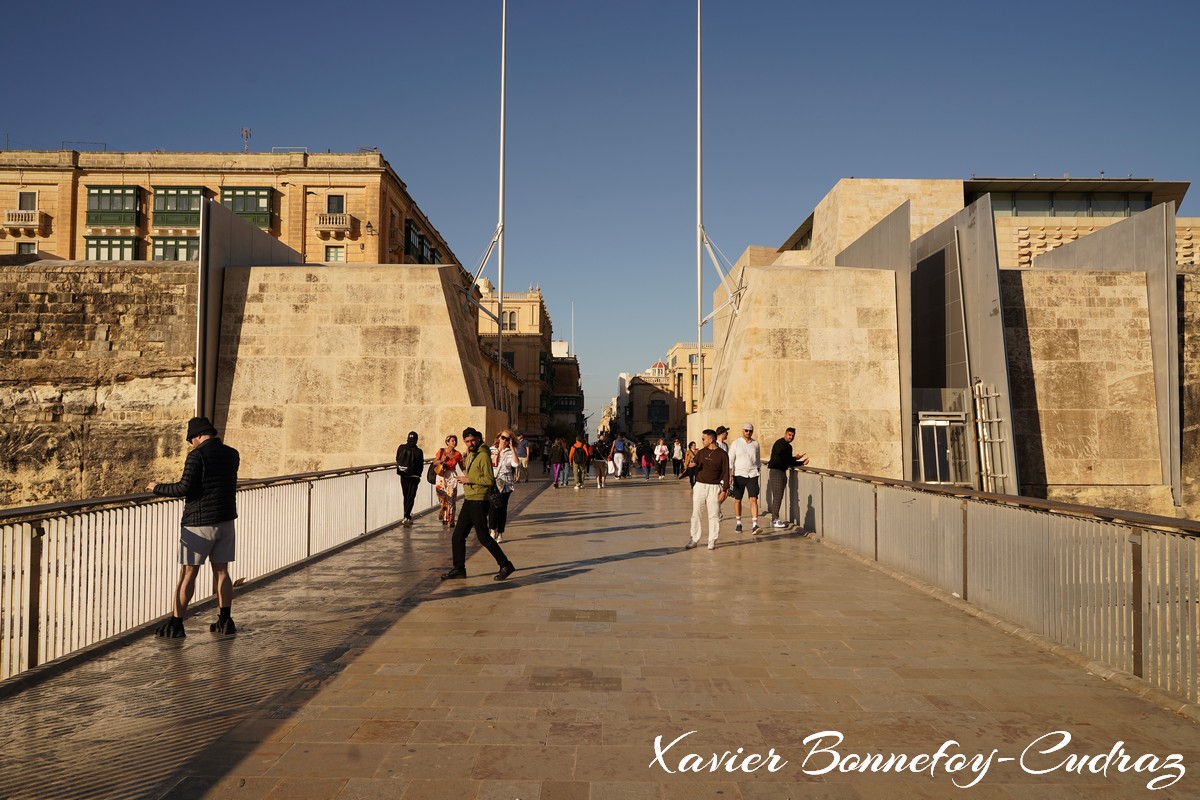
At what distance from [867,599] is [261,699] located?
5622 mm

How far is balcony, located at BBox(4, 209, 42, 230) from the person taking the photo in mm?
40959

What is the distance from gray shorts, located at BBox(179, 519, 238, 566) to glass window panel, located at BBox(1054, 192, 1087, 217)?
37.6 metres

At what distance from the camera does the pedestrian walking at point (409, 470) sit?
541 inches

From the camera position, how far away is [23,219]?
41.4 m

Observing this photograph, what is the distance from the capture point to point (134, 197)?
41719 mm

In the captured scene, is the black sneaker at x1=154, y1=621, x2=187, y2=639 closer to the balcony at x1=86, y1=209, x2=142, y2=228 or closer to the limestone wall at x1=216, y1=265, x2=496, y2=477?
the limestone wall at x1=216, y1=265, x2=496, y2=477

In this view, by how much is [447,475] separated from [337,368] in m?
9.47

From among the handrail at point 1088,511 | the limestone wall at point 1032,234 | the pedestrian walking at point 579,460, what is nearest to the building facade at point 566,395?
the limestone wall at point 1032,234

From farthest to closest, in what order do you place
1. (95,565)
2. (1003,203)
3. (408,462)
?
(1003,203) < (408,462) < (95,565)

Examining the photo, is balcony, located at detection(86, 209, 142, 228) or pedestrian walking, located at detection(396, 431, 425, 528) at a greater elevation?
balcony, located at detection(86, 209, 142, 228)

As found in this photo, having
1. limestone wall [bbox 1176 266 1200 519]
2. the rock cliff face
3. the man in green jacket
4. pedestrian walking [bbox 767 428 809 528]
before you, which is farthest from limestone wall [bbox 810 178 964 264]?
the man in green jacket

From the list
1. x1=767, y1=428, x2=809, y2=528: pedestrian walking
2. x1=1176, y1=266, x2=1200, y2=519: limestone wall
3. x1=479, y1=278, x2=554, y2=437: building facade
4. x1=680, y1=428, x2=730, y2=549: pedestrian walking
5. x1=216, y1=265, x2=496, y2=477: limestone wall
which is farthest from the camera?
x1=479, y1=278, x2=554, y2=437: building facade

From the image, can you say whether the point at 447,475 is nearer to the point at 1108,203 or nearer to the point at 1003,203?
the point at 1003,203

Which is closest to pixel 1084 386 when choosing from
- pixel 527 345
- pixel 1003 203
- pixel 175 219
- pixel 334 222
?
pixel 1003 203
